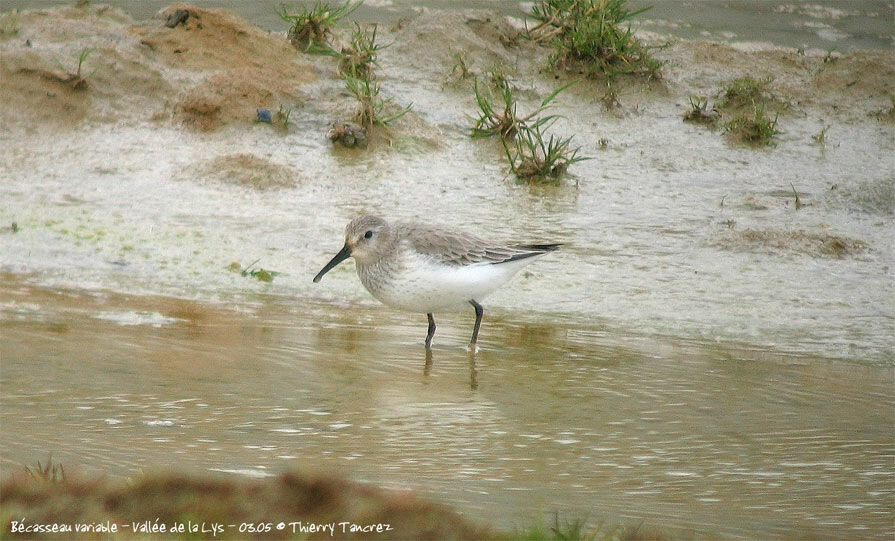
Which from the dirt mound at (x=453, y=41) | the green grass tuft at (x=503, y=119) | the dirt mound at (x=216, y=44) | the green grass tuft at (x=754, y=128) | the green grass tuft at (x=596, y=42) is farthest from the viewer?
the dirt mound at (x=453, y=41)

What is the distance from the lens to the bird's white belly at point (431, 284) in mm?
6570

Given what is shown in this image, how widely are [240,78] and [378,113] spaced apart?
1.26m

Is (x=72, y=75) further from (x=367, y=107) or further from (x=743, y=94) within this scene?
(x=743, y=94)

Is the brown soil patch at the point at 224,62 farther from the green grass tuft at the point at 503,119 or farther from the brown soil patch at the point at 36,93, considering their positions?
the green grass tuft at the point at 503,119

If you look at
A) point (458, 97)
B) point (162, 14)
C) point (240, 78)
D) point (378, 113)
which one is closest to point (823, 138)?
point (458, 97)

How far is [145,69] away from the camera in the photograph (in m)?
10.3

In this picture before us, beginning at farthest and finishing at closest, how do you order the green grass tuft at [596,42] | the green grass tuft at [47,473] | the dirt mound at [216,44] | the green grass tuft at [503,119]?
the green grass tuft at [596,42]
the dirt mound at [216,44]
the green grass tuft at [503,119]
the green grass tuft at [47,473]

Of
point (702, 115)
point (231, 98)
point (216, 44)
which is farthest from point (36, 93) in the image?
point (702, 115)

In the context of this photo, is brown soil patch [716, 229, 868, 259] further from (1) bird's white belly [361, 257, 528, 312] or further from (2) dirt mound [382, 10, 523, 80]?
(2) dirt mound [382, 10, 523, 80]

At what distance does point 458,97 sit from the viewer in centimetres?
1072

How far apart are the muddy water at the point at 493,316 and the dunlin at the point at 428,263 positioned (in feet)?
0.84

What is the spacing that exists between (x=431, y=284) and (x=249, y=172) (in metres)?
3.09

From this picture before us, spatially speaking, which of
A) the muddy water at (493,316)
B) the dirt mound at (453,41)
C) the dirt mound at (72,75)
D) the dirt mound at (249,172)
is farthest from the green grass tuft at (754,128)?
the dirt mound at (72,75)

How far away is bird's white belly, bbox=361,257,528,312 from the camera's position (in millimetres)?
6570
